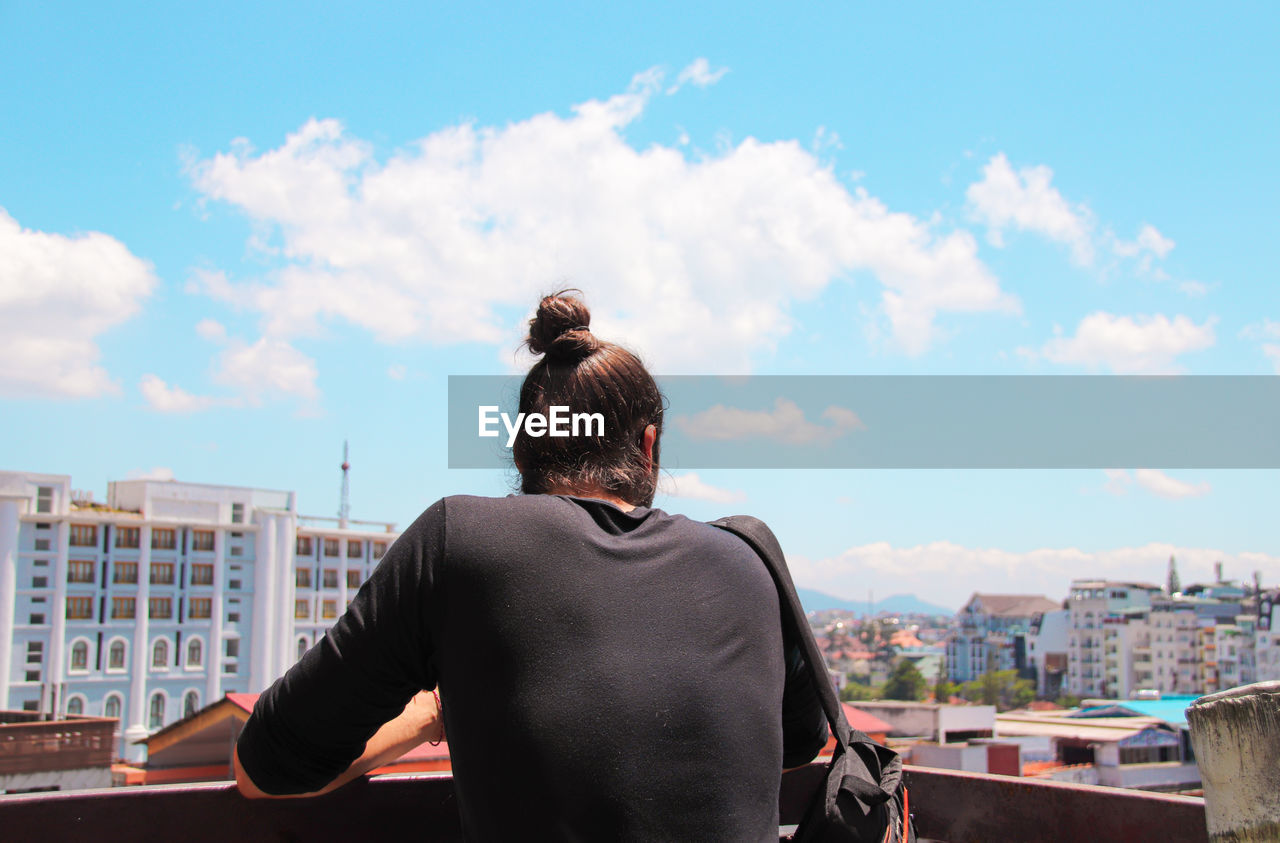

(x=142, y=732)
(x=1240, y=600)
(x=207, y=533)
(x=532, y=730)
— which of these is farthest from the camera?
(x=1240, y=600)

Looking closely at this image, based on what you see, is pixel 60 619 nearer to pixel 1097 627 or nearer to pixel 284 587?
pixel 284 587

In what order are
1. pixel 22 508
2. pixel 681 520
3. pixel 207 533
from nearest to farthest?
pixel 681 520 → pixel 22 508 → pixel 207 533

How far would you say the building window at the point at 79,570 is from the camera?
48.7 meters

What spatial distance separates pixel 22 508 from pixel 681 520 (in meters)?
54.5

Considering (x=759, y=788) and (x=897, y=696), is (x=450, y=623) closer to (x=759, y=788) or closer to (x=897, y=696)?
(x=759, y=788)

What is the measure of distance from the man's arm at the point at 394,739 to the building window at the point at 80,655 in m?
55.4

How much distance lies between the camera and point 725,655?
1231mm

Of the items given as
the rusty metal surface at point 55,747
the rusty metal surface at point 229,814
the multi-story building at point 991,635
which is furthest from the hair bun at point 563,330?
the multi-story building at point 991,635

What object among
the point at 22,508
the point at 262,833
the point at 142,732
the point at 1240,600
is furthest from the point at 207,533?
the point at 1240,600

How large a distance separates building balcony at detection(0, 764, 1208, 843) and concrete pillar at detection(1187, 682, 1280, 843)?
0.58 feet

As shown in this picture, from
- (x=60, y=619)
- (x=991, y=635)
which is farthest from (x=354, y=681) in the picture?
(x=991, y=635)

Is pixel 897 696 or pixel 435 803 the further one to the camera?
pixel 897 696

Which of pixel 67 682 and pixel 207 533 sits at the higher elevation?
pixel 207 533

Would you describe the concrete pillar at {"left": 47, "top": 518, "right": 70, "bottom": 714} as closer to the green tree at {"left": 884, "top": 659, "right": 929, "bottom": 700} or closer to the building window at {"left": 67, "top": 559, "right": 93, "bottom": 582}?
the building window at {"left": 67, "top": 559, "right": 93, "bottom": 582}
